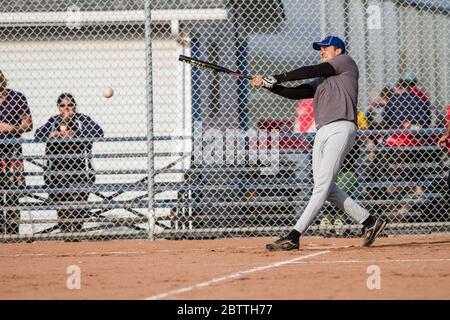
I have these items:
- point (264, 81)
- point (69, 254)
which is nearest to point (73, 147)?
point (69, 254)

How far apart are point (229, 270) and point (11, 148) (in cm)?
573

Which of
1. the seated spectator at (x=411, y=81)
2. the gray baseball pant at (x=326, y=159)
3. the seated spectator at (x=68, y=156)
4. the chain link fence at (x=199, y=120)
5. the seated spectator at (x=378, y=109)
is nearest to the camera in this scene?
the gray baseball pant at (x=326, y=159)

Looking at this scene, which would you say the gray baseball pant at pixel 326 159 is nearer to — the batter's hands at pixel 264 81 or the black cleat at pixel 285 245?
the black cleat at pixel 285 245

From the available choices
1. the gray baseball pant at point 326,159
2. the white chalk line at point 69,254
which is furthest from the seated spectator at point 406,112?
the white chalk line at point 69,254

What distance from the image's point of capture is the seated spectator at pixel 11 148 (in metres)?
13.6

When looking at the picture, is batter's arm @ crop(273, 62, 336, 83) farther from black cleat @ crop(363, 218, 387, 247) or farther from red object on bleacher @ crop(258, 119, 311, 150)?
red object on bleacher @ crop(258, 119, 311, 150)

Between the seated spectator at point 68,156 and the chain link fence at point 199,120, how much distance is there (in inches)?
0.7

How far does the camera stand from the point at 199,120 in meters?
15.3

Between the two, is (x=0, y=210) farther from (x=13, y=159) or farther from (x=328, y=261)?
(x=328, y=261)

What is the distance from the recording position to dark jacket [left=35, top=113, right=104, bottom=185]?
45.3 feet

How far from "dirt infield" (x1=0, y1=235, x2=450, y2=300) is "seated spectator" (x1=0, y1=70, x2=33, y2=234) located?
0.86m

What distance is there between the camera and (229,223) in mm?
13953

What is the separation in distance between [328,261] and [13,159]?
17.8 feet

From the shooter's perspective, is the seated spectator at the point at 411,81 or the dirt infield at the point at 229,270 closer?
the dirt infield at the point at 229,270
